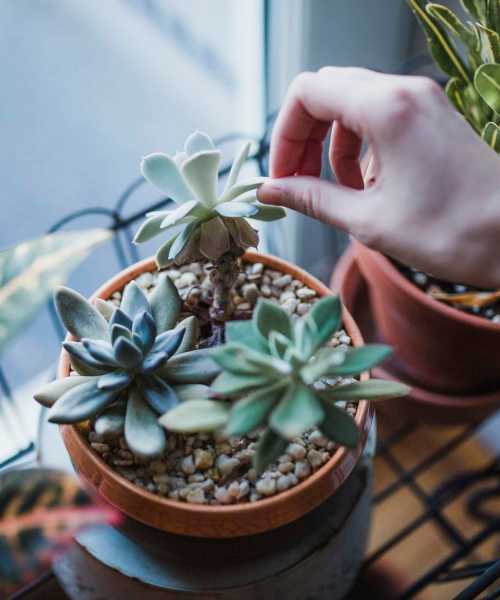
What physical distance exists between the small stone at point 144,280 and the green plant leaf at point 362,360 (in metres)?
0.27

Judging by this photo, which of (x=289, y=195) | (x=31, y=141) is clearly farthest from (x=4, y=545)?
(x=31, y=141)

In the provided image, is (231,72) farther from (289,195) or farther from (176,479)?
(176,479)

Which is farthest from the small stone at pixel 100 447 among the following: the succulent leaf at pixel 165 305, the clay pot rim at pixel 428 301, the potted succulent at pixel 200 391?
the clay pot rim at pixel 428 301

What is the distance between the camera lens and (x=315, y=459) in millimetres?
548

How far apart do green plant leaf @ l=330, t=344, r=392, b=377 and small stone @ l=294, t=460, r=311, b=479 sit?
0.41 feet

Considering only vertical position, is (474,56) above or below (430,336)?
above

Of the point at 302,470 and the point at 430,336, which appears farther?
the point at 430,336

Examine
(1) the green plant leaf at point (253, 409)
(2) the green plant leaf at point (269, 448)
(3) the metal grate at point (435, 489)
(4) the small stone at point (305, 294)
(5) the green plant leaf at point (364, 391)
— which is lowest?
(3) the metal grate at point (435, 489)

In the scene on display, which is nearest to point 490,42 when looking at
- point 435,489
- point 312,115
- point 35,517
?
point 312,115

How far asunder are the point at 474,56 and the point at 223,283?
1.19ft

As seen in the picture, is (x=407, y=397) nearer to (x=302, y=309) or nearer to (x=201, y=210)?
(x=302, y=309)

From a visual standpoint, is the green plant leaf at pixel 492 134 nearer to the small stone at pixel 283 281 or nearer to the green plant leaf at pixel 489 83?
the green plant leaf at pixel 489 83

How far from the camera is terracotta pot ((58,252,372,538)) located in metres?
0.51

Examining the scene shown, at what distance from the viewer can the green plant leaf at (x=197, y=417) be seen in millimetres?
445
